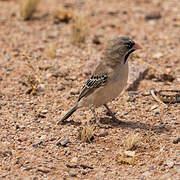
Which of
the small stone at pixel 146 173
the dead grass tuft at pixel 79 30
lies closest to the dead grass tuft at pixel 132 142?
the small stone at pixel 146 173

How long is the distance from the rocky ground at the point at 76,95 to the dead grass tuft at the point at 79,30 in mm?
198

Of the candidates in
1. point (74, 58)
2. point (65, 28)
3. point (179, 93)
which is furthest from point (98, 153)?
point (65, 28)

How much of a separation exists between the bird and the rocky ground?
1.19ft

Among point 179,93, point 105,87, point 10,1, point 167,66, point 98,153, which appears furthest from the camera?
point 10,1

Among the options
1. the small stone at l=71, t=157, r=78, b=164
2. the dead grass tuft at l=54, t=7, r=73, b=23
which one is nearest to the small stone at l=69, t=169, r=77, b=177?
the small stone at l=71, t=157, r=78, b=164

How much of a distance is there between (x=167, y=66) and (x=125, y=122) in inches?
108

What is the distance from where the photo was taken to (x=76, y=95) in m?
8.41

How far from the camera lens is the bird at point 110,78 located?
702 cm

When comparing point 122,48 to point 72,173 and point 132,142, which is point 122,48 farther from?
point 72,173

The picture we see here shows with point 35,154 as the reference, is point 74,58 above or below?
above

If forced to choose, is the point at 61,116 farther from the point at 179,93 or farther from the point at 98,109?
the point at 179,93

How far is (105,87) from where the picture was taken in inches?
278

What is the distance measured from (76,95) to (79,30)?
2.63 m

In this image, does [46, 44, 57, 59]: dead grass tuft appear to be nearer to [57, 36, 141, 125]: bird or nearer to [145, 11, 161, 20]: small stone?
[57, 36, 141, 125]: bird
